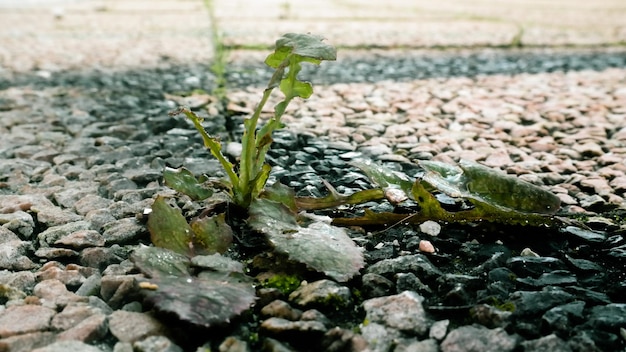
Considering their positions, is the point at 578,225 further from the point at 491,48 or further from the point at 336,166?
the point at 491,48

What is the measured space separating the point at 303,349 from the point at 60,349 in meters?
0.31

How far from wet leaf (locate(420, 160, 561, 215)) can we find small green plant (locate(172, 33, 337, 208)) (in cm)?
30

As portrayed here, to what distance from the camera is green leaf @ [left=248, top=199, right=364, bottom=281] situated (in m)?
0.99

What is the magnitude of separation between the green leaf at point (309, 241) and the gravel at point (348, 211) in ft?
0.10

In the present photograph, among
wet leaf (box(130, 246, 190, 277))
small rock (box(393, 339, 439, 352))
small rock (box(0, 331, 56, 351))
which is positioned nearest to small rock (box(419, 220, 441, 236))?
small rock (box(393, 339, 439, 352))

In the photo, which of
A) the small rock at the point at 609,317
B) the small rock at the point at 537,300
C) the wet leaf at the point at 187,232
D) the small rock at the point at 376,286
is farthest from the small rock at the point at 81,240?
the small rock at the point at 609,317

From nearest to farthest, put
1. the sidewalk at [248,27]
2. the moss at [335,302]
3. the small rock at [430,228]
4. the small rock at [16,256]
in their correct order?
the moss at [335,302] < the small rock at [16,256] < the small rock at [430,228] < the sidewalk at [248,27]

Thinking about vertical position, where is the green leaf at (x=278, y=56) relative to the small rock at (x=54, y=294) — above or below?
above

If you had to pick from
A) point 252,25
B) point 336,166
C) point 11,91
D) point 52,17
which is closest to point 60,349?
point 336,166

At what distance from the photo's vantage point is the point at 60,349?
79 cm

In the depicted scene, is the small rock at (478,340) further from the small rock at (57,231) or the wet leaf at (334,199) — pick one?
the small rock at (57,231)

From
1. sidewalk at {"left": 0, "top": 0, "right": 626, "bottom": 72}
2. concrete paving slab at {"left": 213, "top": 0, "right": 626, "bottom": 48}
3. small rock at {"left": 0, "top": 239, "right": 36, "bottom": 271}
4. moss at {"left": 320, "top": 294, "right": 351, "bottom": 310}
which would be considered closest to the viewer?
moss at {"left": 320, "top": 294, "right": 351, "bottom": 310}

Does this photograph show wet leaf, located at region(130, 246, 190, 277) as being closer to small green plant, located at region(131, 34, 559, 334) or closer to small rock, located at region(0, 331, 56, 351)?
small green plant, located at region(131, 34, 559, 334)

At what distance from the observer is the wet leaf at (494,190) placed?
115 centimetres
